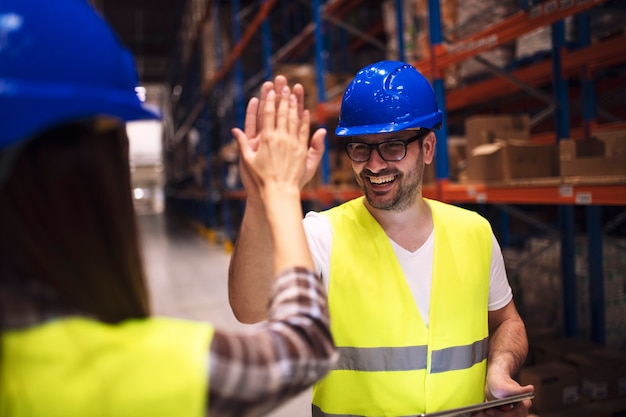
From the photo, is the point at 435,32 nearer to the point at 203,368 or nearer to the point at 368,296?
the point at 368,296

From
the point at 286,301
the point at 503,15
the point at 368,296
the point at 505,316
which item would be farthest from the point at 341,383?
the point at 503,15

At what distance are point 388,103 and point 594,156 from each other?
1.51 metres

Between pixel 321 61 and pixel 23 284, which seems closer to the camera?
pixel 23 284

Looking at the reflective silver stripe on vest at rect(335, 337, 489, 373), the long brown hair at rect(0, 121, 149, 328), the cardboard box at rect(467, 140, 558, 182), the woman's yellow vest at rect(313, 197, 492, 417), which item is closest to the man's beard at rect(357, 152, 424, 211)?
the woman's yellow vest at rect(313, 197, 492, 417)

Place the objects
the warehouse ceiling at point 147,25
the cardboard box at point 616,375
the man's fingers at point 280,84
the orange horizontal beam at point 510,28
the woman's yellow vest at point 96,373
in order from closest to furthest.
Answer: the woman's yellow vest at point 96,373, the man's fingers at point 280,84, the orange horizontal beam at point 510,28, the cardboard box at point 616,375, the warehouse ceiling at point 147,25

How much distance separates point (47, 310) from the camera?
0.78m

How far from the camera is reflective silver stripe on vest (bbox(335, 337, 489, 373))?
5.20ft

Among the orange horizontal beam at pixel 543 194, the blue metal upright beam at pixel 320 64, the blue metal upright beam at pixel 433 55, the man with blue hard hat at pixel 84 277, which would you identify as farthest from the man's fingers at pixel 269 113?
the blue metal upright beam at pixel 320 64

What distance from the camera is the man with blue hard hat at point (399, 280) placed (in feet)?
5.17

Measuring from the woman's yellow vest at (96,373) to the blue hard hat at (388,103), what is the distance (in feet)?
3.64

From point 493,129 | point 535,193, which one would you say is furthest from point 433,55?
point 535,193

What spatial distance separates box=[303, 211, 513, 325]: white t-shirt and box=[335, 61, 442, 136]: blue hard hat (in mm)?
324

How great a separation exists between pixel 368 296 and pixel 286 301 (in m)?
0.72

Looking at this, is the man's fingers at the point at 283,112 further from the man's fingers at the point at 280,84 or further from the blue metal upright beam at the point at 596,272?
the blue metal upright beam at the point at 596,272
